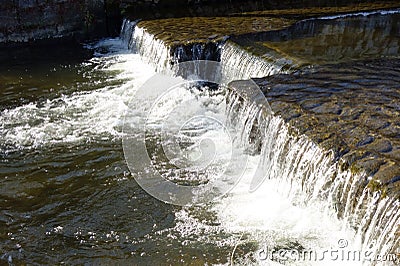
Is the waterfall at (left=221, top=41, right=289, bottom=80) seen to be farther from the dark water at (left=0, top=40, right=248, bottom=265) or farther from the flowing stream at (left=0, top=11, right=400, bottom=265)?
the dark water at (left=0, top=40, right=248, bottom=265)

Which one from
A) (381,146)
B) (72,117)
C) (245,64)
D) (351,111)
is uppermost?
(245,64)

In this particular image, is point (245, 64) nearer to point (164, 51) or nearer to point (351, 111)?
point (164, 51)

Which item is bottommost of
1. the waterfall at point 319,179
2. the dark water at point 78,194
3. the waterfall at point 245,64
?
the dark water at point 78,194

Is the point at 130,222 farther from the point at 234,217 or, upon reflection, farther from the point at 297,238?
the point at 297,238

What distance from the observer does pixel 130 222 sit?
5.05 metres

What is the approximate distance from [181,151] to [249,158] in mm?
997

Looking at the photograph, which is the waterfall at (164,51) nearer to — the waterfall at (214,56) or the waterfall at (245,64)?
the waterfall at (214,56)

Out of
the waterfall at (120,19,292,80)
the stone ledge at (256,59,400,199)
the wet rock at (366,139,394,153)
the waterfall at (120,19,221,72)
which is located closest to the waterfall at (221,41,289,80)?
the waterfall at (120,19,292,80)

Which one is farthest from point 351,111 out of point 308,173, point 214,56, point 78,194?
point 214,56

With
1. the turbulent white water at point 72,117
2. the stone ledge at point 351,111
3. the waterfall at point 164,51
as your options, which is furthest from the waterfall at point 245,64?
the turbulent white water at point 72,117

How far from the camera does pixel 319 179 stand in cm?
461

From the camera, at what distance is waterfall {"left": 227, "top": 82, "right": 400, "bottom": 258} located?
12.6 ft

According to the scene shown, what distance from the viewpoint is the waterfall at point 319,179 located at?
385cm

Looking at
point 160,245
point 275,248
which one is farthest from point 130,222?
point 275,248
